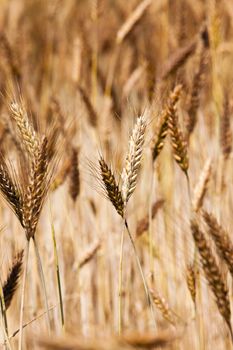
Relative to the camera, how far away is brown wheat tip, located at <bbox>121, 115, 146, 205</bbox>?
1.10 metres

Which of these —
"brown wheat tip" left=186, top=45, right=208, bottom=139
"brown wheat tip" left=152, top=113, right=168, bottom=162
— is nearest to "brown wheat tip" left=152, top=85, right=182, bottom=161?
"brown wheat tip" left=152, top=113, right=168, bottom=162

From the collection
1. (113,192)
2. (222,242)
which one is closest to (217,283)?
(222,242)

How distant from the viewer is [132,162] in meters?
1.10

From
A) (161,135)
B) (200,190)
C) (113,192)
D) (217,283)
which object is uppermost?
(161,135)

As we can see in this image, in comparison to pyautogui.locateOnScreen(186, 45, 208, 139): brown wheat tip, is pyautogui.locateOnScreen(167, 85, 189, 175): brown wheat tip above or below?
below

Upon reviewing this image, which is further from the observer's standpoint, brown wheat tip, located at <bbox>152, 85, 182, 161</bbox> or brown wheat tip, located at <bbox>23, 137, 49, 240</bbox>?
brown wheat tip, located at <bbox>152, 85, 182, 161</bbox>

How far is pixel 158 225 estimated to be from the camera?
2354 mm

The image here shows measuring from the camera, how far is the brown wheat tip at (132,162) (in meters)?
1.10

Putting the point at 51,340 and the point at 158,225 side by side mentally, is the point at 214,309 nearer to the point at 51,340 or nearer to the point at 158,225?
the point at 158,225

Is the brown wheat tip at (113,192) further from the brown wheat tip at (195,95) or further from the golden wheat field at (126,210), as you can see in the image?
the brown wheat tip at (195,95)

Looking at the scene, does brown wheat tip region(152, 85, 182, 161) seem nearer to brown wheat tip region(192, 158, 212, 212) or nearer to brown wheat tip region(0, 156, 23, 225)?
brown wheat tip region(192, 158, 212, 212)

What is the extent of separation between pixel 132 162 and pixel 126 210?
2.51ft

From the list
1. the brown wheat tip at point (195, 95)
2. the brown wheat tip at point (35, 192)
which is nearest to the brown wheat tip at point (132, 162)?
the brown wheat tip at point (35, 192)

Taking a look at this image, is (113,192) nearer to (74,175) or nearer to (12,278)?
(12,278)
